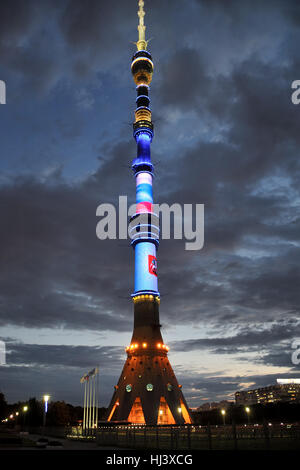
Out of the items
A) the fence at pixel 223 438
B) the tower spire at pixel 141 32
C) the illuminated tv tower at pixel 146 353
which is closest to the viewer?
the fence at pixel 223 438

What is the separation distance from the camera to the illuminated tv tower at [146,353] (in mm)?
74188

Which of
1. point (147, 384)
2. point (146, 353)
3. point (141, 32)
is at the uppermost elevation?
point (141, 32)

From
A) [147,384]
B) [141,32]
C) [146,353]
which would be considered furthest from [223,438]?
[141,32]

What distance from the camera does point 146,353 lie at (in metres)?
78.6

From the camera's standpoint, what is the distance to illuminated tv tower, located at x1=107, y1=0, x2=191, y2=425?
74188 millimetres

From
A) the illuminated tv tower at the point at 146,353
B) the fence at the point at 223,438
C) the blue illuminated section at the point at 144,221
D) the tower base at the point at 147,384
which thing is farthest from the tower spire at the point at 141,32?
the fence at the point at 223,438

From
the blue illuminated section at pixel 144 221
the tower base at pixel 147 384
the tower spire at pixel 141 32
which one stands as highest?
the tower spire at pixel 141 32

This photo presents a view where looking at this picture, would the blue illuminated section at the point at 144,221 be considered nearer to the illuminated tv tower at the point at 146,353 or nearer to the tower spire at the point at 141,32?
the illuminated tv tower at the point at 146,353

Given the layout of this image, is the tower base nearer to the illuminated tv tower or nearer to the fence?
the illuminated tv tower

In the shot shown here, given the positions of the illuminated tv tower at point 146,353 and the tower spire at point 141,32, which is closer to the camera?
the illuminated tv tower at point 146,353

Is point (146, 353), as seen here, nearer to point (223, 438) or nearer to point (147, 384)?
point (147, 384)

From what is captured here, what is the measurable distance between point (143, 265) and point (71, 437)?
40.7 m

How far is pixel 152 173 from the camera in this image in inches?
3696

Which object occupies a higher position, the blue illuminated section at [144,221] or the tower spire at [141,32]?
the tower spire at [141,32]
